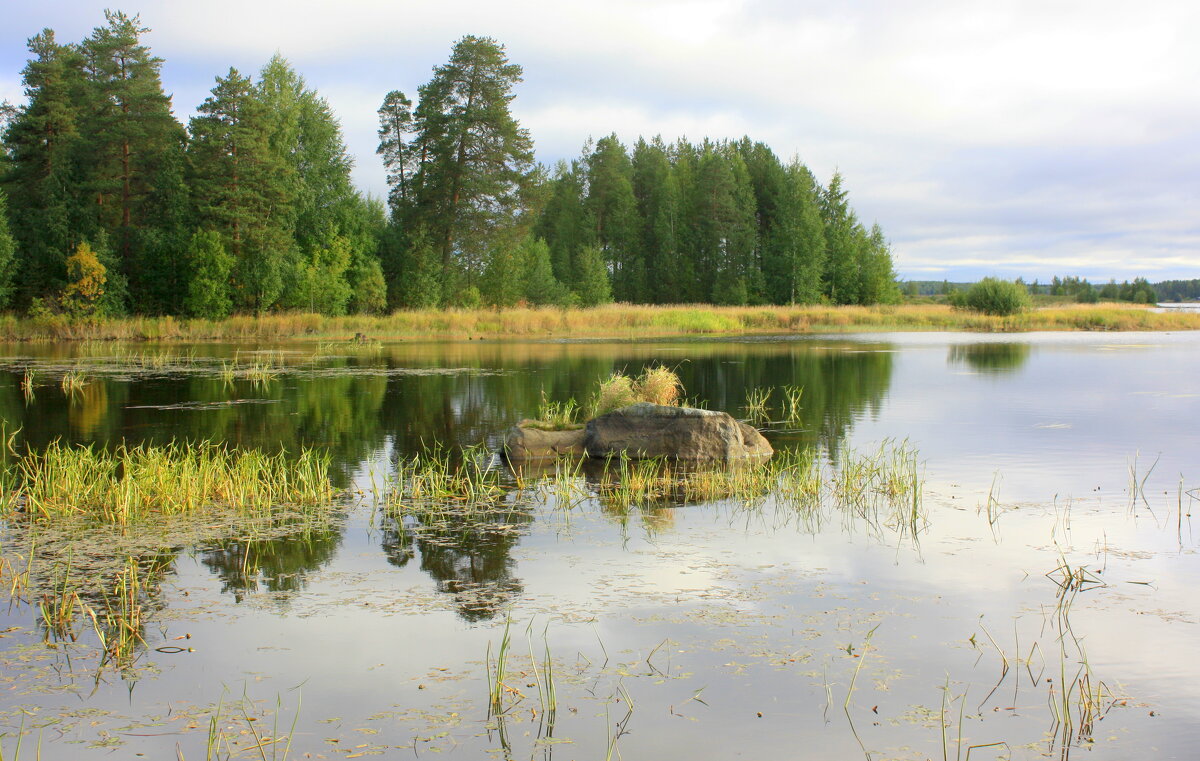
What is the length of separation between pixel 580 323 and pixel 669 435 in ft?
124

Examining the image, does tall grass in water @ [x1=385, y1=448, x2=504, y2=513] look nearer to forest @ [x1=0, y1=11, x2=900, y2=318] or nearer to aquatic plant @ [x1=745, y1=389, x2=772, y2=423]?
aquatic plant @ [x1=745, y1=389, x2=772, y2=423]

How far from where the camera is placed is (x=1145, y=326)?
55.5m

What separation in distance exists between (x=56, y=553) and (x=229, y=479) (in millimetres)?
2251

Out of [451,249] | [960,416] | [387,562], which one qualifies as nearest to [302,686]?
[387,562]

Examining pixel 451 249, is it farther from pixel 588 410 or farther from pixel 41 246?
pixel 588 410

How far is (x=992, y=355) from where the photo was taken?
3431 centimetres

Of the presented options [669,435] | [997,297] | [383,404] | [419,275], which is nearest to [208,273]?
[419,275]

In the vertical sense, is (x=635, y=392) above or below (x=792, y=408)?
above

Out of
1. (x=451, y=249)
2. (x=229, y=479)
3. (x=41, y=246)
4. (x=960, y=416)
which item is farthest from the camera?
(x=451, y=249)

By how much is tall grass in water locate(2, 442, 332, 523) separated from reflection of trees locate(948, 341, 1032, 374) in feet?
73.8

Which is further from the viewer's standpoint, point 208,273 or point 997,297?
point 997,297

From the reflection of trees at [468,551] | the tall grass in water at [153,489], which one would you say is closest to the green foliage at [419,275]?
the tall grass in water at [153,489]

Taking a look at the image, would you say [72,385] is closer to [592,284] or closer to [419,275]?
[419,275]

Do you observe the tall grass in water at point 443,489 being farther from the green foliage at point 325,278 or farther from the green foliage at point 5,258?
the green foliage at point 325,278
